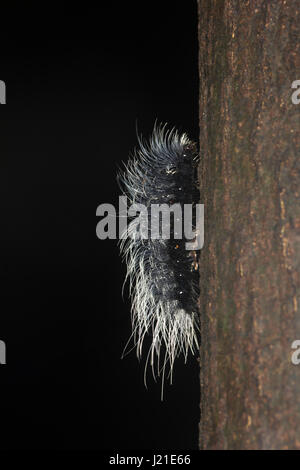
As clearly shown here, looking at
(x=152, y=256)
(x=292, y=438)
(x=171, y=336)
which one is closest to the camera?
(x=292, y=438)

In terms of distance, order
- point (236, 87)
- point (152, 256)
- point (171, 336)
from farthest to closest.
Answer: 1. point (171, 336)
2. point (152, 256)
3. point (236, 87)

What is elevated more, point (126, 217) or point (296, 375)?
point (126, 217)

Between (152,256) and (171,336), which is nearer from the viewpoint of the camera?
(152,256)

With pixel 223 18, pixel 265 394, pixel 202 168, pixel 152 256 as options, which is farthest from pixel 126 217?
pixel 265 394

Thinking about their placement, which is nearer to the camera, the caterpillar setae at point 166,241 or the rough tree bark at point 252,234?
the rough tree bark at point 252,234

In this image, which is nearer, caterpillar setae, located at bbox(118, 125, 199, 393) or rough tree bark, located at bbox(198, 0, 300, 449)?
rough tree bark, located at bbox(198, 0, 300, 449)

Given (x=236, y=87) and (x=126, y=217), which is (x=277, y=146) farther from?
(x=126, y=217)

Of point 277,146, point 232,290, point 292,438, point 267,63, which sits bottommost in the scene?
point 292,438

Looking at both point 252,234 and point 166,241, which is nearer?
point 252,234
